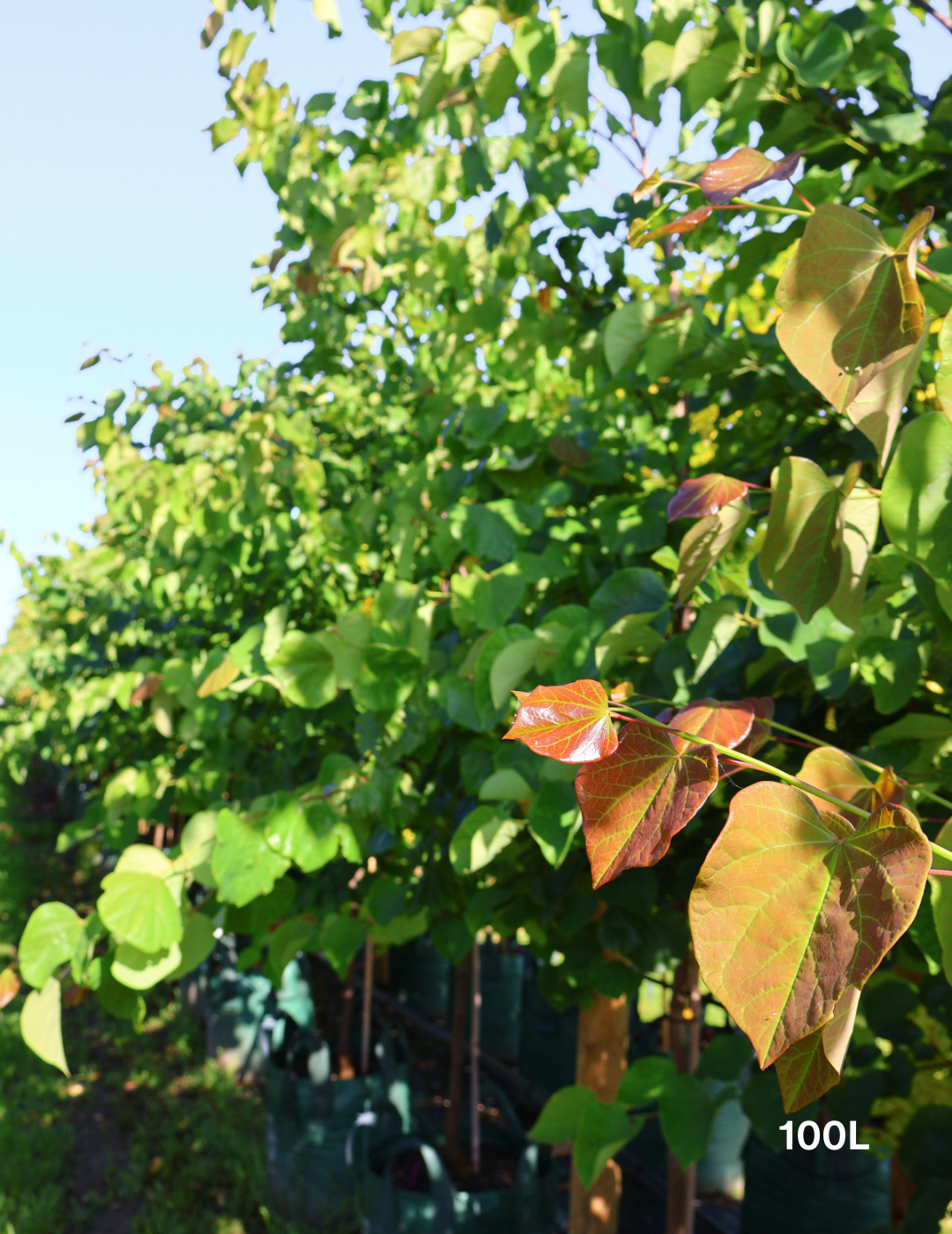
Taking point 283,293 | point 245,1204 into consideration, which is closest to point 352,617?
point 283,293

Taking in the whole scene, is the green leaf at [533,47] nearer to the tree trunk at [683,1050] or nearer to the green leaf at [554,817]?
the green leaf at [554,817]

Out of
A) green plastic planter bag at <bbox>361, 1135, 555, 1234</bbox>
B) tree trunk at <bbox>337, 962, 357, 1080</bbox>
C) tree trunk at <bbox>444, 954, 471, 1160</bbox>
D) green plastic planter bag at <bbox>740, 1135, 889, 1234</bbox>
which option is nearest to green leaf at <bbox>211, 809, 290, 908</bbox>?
green plastic planter bag at <bbox>361, 1135, 555, 1234</bbox>

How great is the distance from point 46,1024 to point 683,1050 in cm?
113

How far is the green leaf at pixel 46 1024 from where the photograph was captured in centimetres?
81

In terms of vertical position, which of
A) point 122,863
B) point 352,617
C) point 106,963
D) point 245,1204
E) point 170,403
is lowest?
point 245,1204

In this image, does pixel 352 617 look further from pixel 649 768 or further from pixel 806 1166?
pixel 806 1166

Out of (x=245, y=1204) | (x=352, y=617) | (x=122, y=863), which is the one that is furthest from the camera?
(x=245, y=1204)

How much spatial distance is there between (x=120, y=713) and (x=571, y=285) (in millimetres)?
2225

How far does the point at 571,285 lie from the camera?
1304mm

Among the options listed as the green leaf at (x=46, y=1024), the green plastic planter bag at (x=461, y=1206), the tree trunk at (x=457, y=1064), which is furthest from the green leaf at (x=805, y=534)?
the tree trunk at (x=457, y=1064)

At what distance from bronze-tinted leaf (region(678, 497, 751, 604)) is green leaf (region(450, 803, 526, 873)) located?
0.36m

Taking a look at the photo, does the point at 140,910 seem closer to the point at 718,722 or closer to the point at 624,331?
the point at 718,722

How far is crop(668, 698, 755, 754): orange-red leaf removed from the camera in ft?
1.68

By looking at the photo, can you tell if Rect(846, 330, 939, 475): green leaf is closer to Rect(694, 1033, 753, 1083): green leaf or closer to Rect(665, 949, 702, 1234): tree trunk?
Answer: Rect(694, 1033, 753, 1083): green leaf
